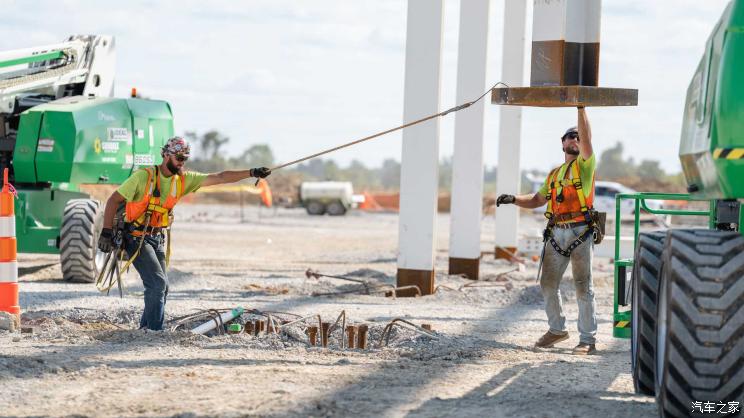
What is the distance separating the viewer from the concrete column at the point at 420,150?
575 inches

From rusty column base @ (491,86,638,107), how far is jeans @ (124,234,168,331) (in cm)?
324

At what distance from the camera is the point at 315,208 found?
161ft

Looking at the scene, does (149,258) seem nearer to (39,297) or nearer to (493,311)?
(39,297)

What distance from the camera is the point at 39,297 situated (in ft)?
45.2

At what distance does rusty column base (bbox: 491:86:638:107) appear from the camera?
9578 millimetres

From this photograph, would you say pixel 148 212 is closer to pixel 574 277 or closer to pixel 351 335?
pixel 351 335

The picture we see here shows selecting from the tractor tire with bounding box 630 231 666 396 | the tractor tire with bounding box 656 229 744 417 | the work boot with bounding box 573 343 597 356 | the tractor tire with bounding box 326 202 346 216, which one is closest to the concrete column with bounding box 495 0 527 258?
the work boot with bounding box 573 343 597 356

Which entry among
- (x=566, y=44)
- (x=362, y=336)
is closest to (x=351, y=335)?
(x=362, y=336)

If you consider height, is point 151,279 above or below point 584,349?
above

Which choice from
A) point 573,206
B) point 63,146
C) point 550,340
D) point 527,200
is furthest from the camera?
point 63,146

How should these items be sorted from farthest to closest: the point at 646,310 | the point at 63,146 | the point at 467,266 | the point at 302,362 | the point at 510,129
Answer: the point at 510,129, the point at 467,266, the point at 63,146, the point at 302,362, the point at 646,310

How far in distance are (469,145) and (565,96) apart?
8907mm

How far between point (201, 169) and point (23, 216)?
63750 millimetres

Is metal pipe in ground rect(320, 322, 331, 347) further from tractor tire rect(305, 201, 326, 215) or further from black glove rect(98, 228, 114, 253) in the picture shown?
tractor tire rect(305, 201, 326, 215)
